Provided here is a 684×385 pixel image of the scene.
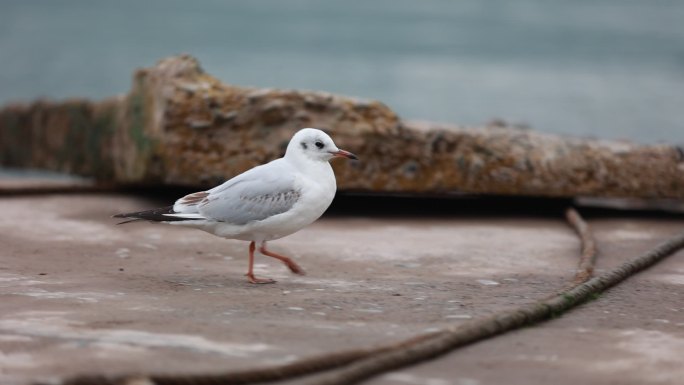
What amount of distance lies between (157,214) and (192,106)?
1.84 m

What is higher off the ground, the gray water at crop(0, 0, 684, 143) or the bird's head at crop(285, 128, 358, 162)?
the gray water at crop(0, 0, 684, 143)

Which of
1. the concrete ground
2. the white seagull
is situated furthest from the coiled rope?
the white seagull

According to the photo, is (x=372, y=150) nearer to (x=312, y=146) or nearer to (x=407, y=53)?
(x=312, y=146)

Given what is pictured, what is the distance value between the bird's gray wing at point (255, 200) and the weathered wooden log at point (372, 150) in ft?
5.56

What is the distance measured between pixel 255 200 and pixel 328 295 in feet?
2.20

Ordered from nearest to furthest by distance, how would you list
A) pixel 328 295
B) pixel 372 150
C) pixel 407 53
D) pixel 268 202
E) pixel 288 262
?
pixel 328 295, pixel 268 202, pixel 288 262, pixel 372 150, pixel 407 53

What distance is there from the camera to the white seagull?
16.7ft

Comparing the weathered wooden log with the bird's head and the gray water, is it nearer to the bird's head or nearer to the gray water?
the bird's head

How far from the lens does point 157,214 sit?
16.8 ft

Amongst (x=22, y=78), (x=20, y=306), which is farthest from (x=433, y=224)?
(x=22, y=78)

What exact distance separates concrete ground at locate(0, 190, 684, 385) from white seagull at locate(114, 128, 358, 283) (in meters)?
0.23

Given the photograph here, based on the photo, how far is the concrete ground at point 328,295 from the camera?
11.6 feet

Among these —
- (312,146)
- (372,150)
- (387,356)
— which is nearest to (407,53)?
(372,150)

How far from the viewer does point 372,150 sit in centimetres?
689
